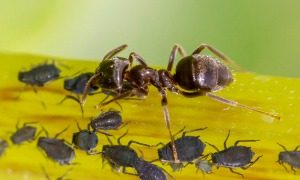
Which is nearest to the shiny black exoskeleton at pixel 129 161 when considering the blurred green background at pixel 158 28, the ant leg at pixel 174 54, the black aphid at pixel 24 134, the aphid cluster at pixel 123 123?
the aphid cluster at pixel 123 123

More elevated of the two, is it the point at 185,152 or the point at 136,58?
the point at 136,58

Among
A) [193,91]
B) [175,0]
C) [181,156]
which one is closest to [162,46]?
[175,0]

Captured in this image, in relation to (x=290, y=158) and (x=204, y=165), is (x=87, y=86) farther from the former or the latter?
(x=290, y=158)

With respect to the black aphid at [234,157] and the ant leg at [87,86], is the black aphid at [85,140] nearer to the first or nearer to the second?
the ant leg at [87,86]

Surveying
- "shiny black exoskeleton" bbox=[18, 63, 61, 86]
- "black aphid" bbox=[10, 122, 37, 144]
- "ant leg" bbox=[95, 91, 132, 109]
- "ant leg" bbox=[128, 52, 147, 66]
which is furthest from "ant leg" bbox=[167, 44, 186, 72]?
"black aphid" bbox=[10, 122, 37, 144]

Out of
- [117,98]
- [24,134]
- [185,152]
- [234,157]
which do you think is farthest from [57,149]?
[234,157]

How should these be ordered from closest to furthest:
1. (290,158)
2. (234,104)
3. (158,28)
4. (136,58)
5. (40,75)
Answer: (290,158) → (234,104) → (40,75) → (136,58) → (158,28)
